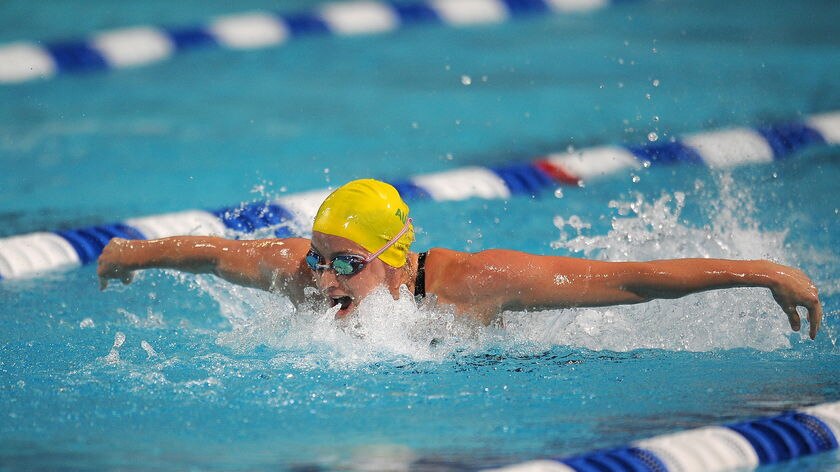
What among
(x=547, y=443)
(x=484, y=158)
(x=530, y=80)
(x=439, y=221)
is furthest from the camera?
(x=530, y=80)

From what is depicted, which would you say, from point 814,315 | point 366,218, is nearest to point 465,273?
point 366,218

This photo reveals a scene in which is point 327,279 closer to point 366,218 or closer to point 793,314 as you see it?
point 366,218

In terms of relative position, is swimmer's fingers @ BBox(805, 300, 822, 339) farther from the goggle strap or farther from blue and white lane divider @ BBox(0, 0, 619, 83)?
blue and white lane divider @ BBox(0, 0, 619, 83)

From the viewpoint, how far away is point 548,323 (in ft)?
12.2

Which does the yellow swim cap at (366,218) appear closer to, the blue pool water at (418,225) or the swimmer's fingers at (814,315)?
the blue pool water at (418,225)

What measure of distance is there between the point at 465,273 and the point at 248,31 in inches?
178

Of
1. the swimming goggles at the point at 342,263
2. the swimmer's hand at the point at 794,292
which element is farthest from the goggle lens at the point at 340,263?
the swimmer's hand at the point at 794,292

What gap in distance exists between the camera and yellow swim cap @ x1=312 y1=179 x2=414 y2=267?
3.27 metres

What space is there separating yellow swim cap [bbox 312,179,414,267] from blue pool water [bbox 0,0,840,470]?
0.15 m

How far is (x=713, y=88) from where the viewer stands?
676 centimetres

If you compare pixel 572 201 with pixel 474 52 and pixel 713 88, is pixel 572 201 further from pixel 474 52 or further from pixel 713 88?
pixel 474 52

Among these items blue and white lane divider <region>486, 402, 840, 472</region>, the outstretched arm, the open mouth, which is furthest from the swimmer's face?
blue and white lane divider <region>486, 402, 840, 472</region>

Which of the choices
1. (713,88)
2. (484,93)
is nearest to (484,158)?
(484,93)

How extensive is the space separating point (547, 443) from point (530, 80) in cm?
452
